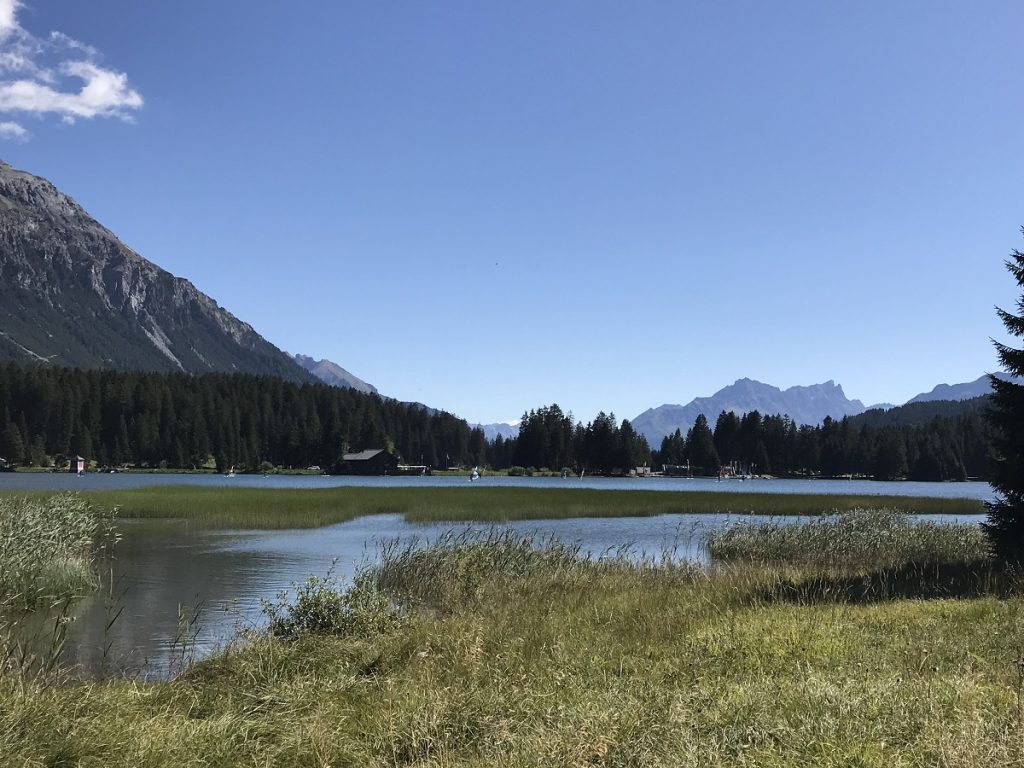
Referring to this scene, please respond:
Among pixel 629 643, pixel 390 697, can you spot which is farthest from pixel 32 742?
pixel 629 643

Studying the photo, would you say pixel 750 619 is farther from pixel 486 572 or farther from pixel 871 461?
pixel 871 461

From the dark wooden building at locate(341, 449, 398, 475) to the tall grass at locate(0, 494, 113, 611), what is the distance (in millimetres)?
139044

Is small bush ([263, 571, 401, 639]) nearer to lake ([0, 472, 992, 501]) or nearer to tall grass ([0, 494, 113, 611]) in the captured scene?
tall grass ([0, 494, 113, 611])

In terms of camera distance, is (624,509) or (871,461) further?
(871,461)

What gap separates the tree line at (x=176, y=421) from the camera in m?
147

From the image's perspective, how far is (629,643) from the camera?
11289 millimetres

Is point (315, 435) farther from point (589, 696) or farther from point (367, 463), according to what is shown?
point (589, 696)

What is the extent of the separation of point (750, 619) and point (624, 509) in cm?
4106

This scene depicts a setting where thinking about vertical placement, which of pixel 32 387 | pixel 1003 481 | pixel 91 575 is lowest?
pixel 91 575

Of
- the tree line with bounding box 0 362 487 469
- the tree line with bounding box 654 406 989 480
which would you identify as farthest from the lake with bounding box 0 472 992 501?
the tree line with bounding box 654 406 989 480

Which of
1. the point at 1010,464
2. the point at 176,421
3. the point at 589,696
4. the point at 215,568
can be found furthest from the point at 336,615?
the point at 176,421

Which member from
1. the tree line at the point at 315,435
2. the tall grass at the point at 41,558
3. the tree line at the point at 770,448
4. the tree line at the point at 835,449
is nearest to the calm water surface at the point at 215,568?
the tall grass at the point at 41,558

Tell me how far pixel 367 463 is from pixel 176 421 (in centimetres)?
4004

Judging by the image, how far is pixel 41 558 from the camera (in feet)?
68.7
